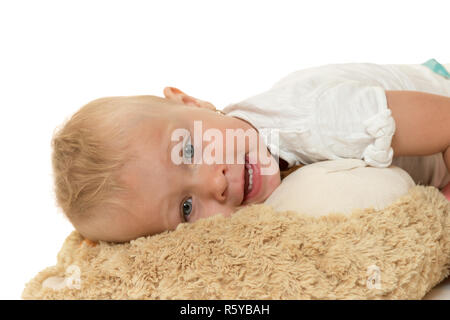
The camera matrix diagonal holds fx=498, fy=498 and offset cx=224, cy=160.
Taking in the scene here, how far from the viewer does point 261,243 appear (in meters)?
0.97

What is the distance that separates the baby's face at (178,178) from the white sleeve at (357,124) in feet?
0.56

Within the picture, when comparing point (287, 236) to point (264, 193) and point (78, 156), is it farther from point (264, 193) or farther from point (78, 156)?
point (78, 156)

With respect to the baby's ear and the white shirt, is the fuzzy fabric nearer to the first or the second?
the white shirt

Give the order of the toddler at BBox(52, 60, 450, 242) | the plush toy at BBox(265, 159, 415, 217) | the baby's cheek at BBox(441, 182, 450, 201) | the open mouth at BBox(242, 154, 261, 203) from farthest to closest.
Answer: the baby's cheek at BBox(441, 182, 450, 201) → the open mouth at BBox(242, 154, 261, 203) → the toddler at BBox(52, 60, 450, 242) → the plush toy at BBox(265, 159, 415, 217)

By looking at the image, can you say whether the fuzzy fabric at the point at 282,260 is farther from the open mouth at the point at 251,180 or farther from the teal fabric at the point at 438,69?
the teal fabric at the point at 438,69

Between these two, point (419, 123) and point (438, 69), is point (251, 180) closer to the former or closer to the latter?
point (419, 123)

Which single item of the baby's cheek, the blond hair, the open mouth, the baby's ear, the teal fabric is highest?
the teal fabric

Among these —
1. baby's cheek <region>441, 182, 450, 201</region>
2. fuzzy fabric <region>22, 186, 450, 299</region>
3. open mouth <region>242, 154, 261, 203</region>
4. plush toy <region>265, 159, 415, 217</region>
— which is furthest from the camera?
baby's cheek <region>441, 182, 450, 201</region>

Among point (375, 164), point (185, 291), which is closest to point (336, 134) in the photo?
point (375, 164)

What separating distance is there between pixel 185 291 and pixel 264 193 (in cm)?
45

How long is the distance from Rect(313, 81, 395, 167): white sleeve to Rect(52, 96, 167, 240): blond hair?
0.46m

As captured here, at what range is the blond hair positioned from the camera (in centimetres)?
115

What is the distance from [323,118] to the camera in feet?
4.00

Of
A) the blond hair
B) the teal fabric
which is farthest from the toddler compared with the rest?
the teal fabric
